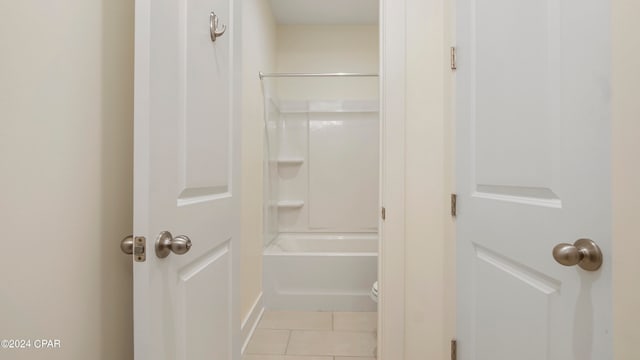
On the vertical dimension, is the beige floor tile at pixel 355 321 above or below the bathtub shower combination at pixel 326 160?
below

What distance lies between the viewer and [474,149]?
105cm

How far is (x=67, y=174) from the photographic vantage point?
623 millimetres

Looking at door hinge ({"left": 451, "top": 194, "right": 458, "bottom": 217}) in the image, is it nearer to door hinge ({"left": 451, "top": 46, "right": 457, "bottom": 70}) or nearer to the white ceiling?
door hinge ({"left": 451, "top": 46, "right": 457, "bottom": 70})

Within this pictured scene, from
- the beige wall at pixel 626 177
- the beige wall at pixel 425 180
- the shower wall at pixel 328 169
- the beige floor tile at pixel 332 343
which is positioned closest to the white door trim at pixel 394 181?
the beige wall at pixel 425 180

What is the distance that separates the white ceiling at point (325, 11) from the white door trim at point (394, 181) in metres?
1.76

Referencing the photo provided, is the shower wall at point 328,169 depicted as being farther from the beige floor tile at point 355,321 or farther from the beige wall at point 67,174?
the beige wall at point 67,174


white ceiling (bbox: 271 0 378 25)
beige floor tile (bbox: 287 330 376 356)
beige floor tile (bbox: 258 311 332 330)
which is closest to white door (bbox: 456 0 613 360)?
beige floor tile (bbox: 287 330 376 356)

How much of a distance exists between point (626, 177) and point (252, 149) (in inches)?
78.0

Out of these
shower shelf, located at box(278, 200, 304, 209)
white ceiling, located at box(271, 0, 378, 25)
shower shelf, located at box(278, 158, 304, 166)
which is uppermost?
white ceiling, located at box(271, 0, 378, 25)

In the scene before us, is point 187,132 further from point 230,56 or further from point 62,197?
point 230,56

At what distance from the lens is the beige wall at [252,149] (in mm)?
1951

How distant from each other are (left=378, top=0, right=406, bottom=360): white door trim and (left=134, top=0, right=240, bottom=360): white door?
0.66 metres

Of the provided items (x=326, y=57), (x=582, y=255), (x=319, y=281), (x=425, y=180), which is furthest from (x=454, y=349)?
(x=326, y=57)

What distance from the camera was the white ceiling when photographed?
282 centimetres
